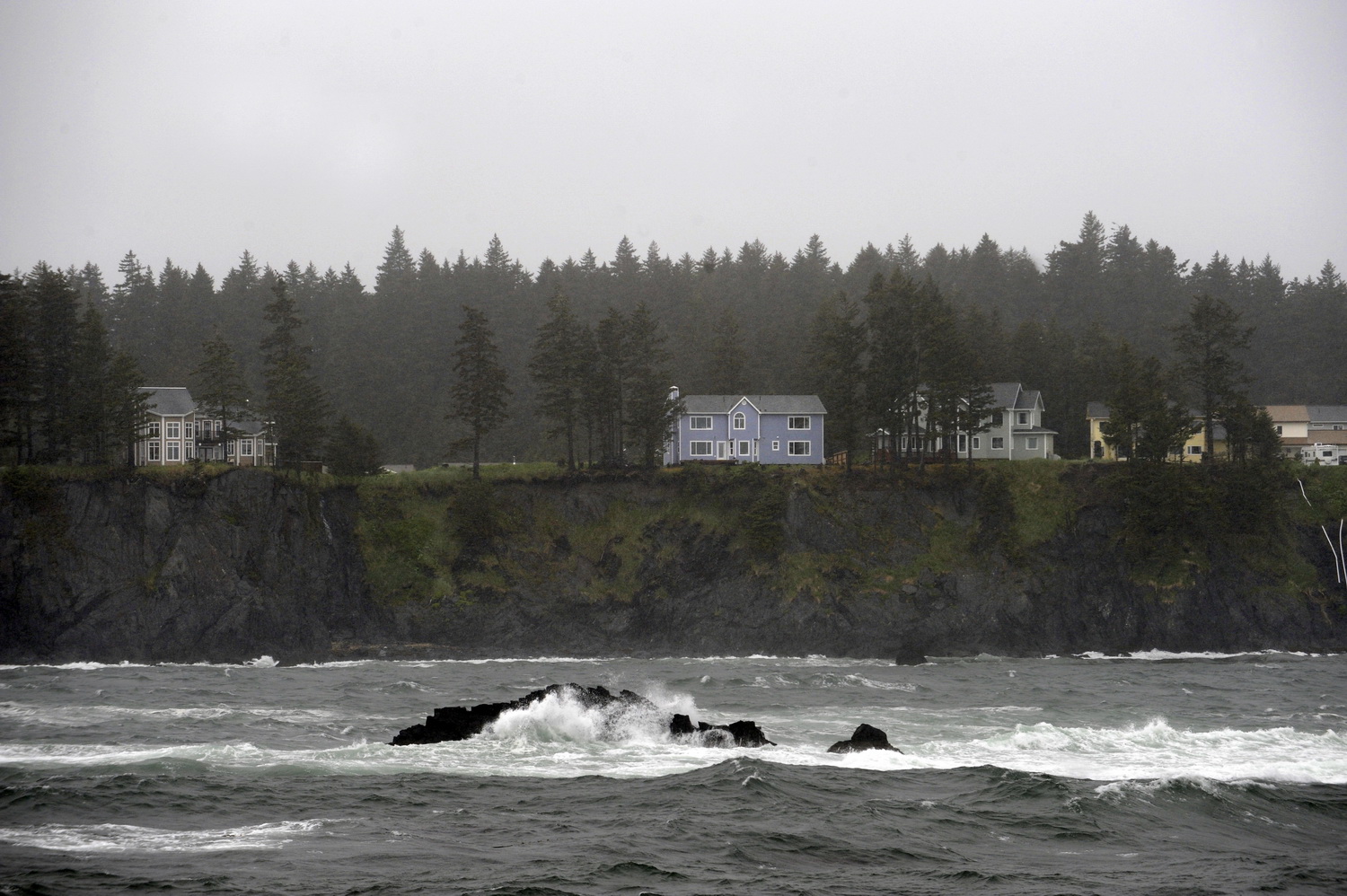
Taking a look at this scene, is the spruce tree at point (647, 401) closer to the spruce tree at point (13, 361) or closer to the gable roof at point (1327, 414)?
the spruce tree at point (13, 361)

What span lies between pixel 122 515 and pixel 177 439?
20.5 meters

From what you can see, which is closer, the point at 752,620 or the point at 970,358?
the point at 752,620

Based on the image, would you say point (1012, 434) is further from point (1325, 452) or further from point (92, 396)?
point (92, 396)

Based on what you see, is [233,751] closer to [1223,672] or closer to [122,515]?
[122,515]

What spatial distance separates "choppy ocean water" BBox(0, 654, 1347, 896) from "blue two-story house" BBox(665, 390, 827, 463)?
139ft

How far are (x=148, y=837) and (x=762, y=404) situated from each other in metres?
66.8

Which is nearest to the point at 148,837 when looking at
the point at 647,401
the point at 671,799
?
the point at 671,799

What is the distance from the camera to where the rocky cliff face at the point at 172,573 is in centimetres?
6019

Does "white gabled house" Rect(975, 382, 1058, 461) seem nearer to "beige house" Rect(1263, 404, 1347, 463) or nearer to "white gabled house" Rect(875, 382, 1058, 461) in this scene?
"white gabled house" Rect(875, 382, 1058, 461)

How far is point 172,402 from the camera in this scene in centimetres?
8294

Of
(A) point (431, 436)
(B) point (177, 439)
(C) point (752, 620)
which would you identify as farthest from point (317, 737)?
(A) point (431, 436)

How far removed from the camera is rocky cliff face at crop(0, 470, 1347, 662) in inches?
2420

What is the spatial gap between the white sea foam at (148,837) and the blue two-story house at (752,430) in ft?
207

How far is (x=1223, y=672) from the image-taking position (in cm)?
5269
